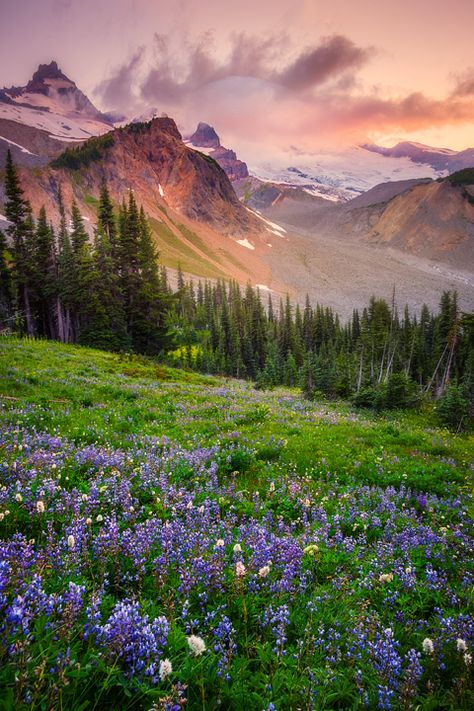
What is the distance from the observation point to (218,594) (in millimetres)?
3619

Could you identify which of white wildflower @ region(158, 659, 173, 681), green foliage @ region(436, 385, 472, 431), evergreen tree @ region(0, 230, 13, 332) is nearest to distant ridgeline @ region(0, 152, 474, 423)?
green foliage @ region(436, 385, 472, 431)

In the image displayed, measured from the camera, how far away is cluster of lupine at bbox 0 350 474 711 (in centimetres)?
243

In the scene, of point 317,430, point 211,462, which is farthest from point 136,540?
point 317,430

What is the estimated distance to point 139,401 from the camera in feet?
48.9

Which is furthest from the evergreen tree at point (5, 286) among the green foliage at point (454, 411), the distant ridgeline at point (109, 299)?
the green foliage at point (454, 411)

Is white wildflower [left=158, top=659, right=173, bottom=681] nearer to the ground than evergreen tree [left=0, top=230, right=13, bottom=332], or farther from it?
nearer to the ground

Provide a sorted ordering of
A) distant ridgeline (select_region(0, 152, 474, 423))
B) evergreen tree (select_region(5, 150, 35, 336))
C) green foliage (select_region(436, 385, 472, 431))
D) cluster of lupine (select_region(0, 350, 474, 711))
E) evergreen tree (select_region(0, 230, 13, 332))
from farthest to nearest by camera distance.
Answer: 1. evergreen tree (select_region(0, 230, 13, 332))
2. evergreen tree (select_region(5, 150, 35, 336))
3. distant ridgeline (select_region(0, 152, 474, 423))
4. green foliage (select_region(436, 385, 472, 431))
5. cluster of lupine (select_region(0, 350, 474, 711))

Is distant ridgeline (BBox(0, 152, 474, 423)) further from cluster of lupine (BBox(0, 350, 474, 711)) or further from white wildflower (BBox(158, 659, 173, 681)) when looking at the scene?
white wildflower (BBox(158, 659, 173, 681))

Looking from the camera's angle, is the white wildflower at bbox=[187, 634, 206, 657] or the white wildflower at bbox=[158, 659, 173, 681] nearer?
the white wildflower at bbox=[158, 659, 173, 681]

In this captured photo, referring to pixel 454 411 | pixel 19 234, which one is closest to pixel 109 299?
pixel 19 234

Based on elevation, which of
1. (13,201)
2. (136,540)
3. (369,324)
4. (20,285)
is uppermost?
(13,201)

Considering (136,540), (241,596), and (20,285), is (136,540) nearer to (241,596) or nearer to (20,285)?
(241,596)

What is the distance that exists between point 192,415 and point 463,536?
31.5ft

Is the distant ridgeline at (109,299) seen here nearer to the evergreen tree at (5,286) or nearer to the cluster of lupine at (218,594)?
the evergreen tree at (5,286)
